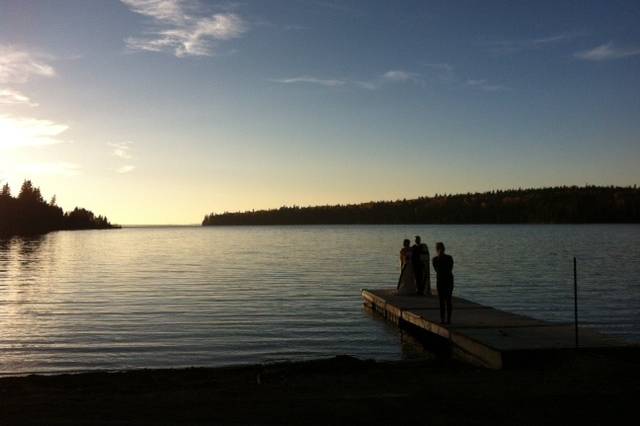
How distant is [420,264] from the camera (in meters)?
24.7

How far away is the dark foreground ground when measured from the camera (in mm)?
8844

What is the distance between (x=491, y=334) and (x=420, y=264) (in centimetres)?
923

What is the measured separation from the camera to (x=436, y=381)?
1153cm

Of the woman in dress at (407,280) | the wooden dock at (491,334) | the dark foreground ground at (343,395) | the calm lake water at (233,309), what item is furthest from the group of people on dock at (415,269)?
the dark foreground ground at (343,395)

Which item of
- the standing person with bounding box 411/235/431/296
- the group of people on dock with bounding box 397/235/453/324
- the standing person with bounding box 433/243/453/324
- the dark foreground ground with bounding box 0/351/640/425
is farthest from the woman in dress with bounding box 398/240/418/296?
the dark foreground ground with bounding box 0/351/640/425

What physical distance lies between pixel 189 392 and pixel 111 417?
200 cm

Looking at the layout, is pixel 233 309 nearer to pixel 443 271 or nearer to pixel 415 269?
pixel 415 269

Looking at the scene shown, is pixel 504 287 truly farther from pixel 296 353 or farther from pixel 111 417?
pixel 111 417

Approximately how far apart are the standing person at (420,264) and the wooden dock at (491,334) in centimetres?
175

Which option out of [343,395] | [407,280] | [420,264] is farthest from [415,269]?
[343,395]

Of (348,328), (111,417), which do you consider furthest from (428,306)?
(111,417)

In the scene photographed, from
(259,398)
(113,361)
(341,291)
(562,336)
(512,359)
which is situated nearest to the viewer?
(259,398)

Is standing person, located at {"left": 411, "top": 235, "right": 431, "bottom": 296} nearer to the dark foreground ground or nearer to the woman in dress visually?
the woman in dress

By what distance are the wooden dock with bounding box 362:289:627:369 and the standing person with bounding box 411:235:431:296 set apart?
5.75 feet
